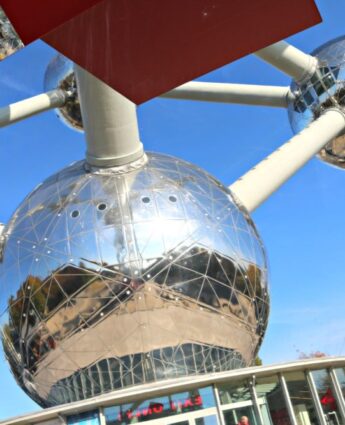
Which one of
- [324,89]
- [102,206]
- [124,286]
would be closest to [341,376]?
[124,286]

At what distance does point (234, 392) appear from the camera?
5727 millimetres

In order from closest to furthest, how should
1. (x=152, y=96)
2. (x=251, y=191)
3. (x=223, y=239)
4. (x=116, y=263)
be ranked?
(x=152, y=96) < (x=116, y=263) < (x=223, y=239) < (x=251, y=191)

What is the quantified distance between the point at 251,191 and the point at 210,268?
2.05m

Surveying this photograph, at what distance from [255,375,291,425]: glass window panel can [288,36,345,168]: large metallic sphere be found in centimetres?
499

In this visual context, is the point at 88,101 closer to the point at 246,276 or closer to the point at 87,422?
the point at 246,276

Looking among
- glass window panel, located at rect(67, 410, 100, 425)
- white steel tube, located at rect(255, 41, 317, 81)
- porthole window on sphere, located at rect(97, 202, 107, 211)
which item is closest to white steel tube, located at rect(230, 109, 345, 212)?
white steel tube, located at rect(255, 41, 317, 81)

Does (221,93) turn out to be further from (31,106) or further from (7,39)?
(7,39)

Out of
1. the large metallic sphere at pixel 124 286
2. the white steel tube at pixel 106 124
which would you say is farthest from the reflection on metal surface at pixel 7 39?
the large metallic sphere at pixel 124 286

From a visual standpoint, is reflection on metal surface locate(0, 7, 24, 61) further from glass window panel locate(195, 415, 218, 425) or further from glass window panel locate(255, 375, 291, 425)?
glass window panel locate(255, 375, 291, 425)

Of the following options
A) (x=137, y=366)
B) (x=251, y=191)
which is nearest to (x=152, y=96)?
(x=137, y=366)

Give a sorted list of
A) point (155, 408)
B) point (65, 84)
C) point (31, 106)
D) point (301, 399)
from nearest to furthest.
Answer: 1. point (155, 408)
2. point (301, 399)
3. point (31, 106)
4. point (65, 84)

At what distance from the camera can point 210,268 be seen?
18.3 ft

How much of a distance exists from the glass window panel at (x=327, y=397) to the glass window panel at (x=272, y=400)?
59 cm

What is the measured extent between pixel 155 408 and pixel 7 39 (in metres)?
4.50
